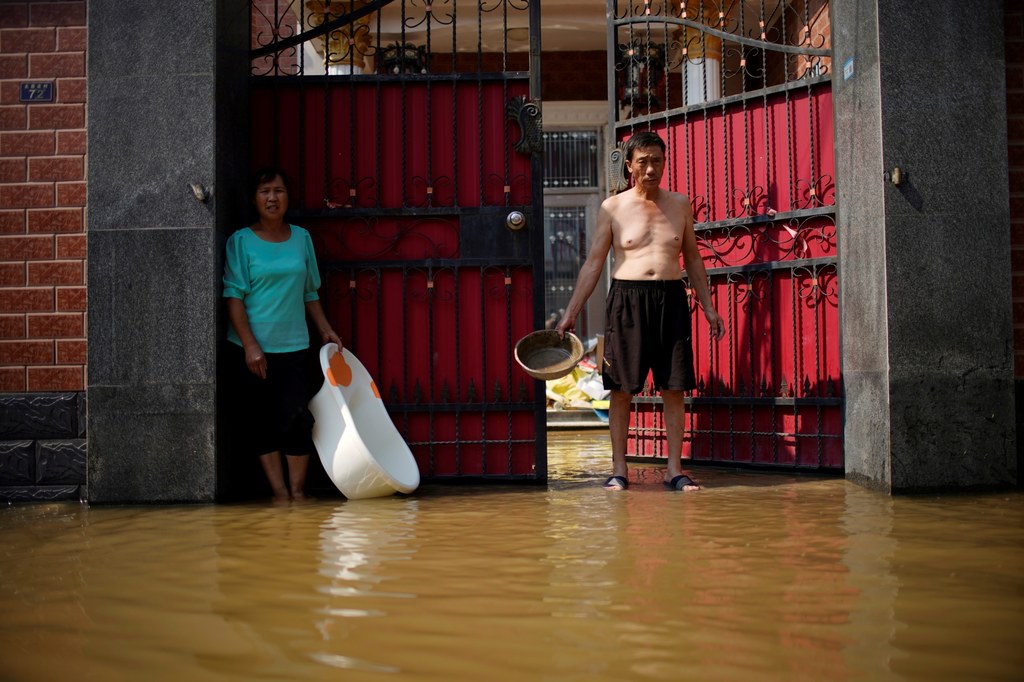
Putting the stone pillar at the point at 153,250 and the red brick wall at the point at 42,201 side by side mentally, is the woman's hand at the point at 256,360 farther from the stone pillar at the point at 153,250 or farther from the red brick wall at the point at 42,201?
the red brick wall at the point at 42,201

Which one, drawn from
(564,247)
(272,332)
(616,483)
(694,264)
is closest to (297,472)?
(272,332)

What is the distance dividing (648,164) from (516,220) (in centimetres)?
76

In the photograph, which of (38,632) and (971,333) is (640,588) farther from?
(971,333)

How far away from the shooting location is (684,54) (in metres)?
6.09

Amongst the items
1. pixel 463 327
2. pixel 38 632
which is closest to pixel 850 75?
pixel 463 327

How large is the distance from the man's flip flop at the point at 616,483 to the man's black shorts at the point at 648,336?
47 cm

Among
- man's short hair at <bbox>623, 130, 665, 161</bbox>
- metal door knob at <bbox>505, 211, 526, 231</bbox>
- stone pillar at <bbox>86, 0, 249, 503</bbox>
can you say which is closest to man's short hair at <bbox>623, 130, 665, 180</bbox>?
man's short hair at <bbox>623, 130, 665, 161</bbox>

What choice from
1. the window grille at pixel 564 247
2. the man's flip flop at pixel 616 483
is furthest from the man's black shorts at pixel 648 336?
the window grille at pixel 564 247

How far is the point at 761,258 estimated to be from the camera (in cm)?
611

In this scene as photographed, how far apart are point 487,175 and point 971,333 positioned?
2605mm

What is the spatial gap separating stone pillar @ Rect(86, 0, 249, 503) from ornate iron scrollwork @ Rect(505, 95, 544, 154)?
5.13 feet

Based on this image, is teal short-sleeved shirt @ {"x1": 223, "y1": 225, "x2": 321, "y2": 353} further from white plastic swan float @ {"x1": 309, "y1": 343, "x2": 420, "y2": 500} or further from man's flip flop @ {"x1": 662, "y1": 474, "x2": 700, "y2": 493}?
man's flip flop @ {"x1": 662, "y1": 474, "x2": 700, "y2": 493}

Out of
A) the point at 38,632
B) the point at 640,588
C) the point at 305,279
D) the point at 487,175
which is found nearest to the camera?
the point at 38,632

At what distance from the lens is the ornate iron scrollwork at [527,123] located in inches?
220
